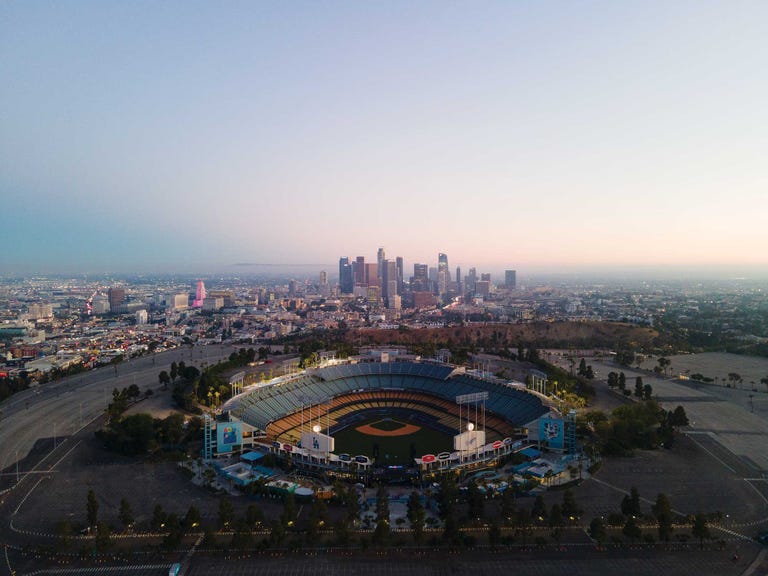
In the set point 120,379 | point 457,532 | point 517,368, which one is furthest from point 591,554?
point 120,379

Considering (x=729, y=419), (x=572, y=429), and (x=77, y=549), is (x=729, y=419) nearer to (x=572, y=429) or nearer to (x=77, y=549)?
(x=572, y=429)

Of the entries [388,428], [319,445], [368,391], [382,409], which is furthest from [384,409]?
[319,445]

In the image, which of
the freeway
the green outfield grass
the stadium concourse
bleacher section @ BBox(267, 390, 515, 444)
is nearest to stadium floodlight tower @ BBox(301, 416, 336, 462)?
the stadium concourse

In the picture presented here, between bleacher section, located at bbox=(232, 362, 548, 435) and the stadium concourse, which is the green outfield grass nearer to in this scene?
the stadium concourse

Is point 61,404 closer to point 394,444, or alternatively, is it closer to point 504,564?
point 394,444

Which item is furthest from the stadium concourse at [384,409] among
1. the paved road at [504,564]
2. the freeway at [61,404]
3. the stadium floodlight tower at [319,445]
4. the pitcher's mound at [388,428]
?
the freeway at [61,404]

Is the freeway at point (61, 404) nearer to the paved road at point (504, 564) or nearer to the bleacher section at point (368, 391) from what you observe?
the bleacher section at point (368, 391)
